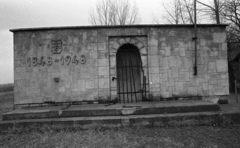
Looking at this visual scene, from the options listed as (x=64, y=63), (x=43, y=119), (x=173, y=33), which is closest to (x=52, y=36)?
(x=64, y=63)

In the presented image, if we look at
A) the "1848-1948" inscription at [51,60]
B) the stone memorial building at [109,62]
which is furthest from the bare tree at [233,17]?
the "1848-1948" inscription at [51,60]

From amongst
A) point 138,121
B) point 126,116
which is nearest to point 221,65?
point 138,121

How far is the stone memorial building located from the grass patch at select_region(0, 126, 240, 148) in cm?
177

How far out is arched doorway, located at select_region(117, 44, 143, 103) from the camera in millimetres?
7133

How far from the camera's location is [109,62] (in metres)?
6.52

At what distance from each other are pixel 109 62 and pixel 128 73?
47.5 inches

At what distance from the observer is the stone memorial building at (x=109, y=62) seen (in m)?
6.41

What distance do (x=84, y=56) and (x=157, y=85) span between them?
324cm

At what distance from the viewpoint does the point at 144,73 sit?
660 cm

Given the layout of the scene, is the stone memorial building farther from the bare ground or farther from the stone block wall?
the bare ground

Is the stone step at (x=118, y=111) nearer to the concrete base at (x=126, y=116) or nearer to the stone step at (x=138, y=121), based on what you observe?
the concrete base at (x=126, y=116)

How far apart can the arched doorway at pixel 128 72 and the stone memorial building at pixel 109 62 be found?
1.58 ft

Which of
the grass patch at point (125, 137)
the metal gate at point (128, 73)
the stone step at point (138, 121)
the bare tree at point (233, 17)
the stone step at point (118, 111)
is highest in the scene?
the bare tree at point (233, 17)

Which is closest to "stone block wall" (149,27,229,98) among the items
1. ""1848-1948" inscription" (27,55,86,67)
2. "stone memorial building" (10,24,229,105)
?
"stone memorial building" (10,24,229,105)
